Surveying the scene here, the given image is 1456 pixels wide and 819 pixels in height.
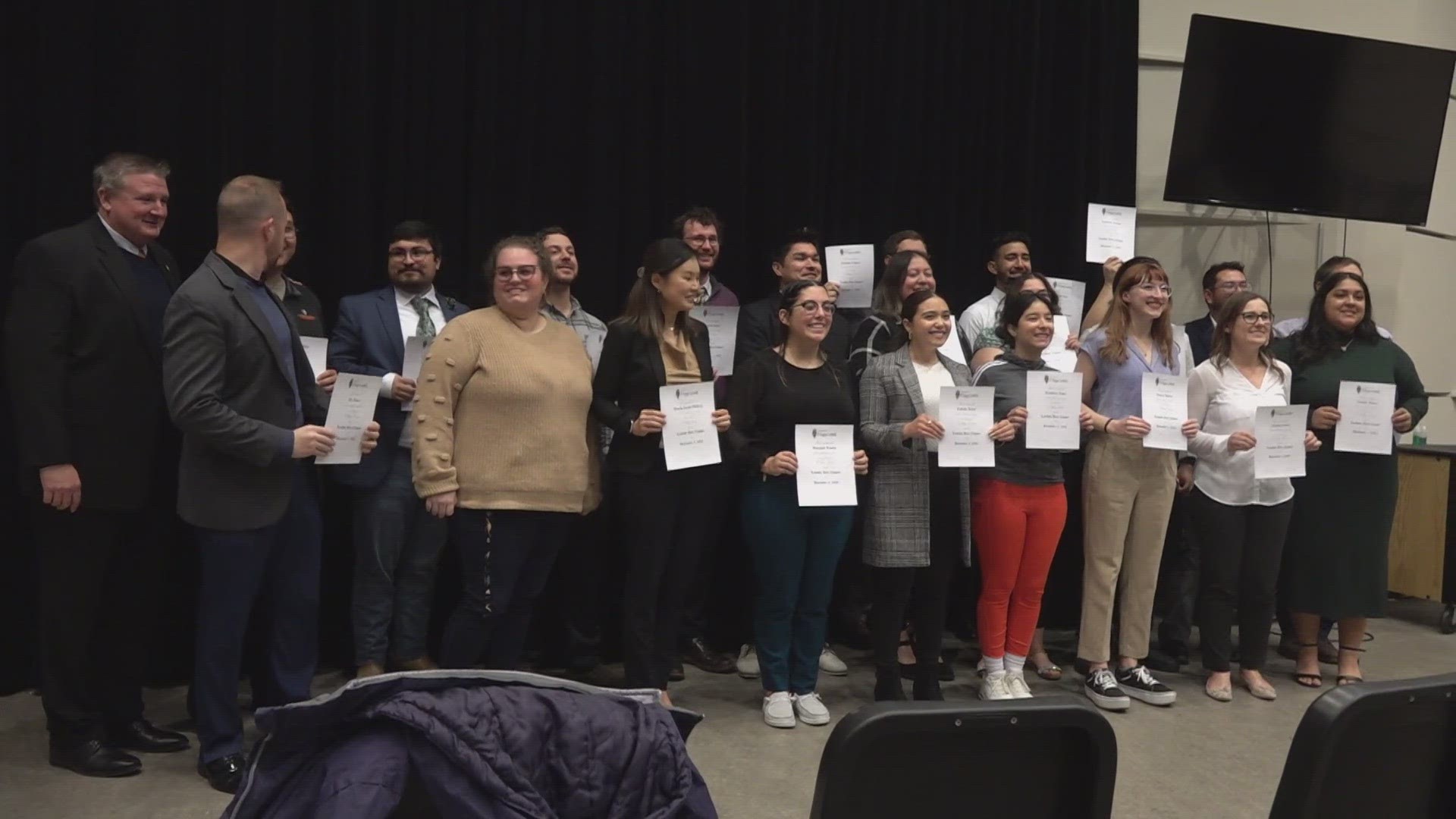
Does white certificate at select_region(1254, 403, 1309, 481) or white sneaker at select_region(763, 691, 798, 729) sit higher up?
white certificate at select_region(1254, 403, 1309, 481)

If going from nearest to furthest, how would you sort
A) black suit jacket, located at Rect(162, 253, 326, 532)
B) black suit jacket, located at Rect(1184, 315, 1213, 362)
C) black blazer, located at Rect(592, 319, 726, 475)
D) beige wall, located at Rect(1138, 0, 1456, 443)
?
black suit jacket, located at Rect(162, 253, 326, 532), black blazer, located at Rect(592, 319, 726, 475), black suit jacket, located at Rect(1184, 315, 1213, 362), beige wall, located at Rect(1138, 0, 1456, 443)

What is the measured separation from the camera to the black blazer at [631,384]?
390 cm

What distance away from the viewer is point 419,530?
4.21m

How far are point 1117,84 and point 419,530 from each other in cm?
412

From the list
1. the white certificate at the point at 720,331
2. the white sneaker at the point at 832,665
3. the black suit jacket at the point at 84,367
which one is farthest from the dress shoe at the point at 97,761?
the white sneaker at the point at 832,665

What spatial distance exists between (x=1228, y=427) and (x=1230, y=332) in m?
0.38

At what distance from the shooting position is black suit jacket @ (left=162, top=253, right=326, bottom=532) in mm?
3102

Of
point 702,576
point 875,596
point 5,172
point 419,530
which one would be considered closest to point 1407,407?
point 875,596

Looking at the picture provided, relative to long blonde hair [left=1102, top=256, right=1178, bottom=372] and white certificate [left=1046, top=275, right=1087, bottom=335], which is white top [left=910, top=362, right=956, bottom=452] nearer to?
long blonde hair [left=1102, top=256, right=1178, bottom=372]

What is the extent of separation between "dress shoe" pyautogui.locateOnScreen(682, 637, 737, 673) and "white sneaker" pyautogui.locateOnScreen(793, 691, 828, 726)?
66 cm

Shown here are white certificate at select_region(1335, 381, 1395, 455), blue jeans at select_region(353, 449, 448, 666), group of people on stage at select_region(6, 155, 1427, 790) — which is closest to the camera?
group of people on stage at select_region(6, 155, 1427, 790)

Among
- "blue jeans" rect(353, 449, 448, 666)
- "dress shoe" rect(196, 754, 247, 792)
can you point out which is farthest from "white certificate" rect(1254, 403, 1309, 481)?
"dress shoe" rect(196, 754, 247, 792)

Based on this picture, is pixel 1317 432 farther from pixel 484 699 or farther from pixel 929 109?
pixel 484 699

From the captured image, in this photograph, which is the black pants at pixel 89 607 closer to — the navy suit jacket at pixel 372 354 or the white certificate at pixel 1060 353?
the navy suit jacket at pixel 372 354
